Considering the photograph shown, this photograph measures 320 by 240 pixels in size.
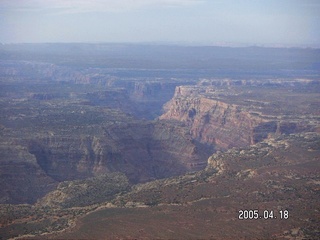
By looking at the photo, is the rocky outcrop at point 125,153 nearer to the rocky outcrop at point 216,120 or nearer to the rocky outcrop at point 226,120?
the rocky outcrop at point 226,120

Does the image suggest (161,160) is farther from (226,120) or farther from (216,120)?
(216,120)

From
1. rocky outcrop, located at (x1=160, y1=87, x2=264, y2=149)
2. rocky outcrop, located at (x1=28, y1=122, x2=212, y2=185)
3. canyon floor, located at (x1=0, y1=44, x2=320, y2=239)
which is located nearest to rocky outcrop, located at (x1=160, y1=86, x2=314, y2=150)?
rocky outcrop, located at (x1=160, y1=87, x2=264, y2=149)

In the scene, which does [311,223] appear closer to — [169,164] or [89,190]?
[89,190]

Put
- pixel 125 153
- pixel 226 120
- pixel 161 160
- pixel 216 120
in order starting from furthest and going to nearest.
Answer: pixel 216 120 < pixel 226 120 < pixel 161 160 < pixel 125 153

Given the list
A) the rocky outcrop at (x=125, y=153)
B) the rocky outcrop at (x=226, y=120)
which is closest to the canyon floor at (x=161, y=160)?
the rocky outcrop at (x=125, y=153)

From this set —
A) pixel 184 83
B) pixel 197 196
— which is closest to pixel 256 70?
pixel 184 83

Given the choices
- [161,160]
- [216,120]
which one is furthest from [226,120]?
[161,160]

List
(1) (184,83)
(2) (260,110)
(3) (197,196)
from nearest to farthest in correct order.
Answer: (3) (197,196) < (2) (260,110) < (1) (184,83)

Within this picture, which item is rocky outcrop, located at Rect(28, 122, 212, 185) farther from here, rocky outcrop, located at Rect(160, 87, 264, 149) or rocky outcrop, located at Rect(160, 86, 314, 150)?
rocky outcrop, located at Rect(160, 87, 264, 149)
